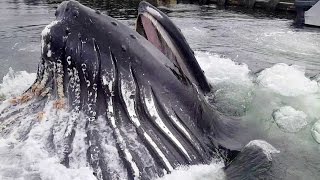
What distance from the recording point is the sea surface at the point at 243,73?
4648 millimetres

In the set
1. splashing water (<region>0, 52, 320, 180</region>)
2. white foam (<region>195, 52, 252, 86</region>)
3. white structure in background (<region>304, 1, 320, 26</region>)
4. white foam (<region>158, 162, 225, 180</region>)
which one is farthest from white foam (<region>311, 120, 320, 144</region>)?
white structure in background (<region>304, 1, 320, 26</region>)

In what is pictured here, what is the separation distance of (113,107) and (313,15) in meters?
16.4

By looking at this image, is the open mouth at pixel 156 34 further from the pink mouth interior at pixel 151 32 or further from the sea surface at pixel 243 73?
the sea surface at pixel 243 73

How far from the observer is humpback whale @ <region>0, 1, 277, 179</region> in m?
4.16

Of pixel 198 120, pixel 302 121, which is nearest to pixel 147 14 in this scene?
pixel 198 120

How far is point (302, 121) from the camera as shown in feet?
20.9

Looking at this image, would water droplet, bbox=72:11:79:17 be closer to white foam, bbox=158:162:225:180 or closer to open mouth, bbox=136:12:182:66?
open mouth, bbox=136:12:182:66

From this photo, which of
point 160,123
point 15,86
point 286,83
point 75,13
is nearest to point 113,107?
point 160,123

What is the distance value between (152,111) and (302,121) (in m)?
2.86

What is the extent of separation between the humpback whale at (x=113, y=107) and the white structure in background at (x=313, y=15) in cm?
1513

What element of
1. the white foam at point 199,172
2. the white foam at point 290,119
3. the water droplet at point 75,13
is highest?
the water droplet at point 75,13

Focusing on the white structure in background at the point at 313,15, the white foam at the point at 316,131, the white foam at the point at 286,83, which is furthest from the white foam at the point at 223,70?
the white structure in background at the point at 313,15

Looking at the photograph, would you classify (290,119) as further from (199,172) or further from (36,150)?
(36,150)

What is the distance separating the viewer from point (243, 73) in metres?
9.95
